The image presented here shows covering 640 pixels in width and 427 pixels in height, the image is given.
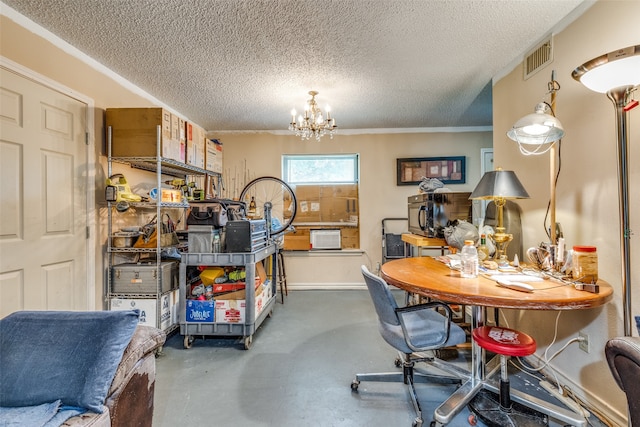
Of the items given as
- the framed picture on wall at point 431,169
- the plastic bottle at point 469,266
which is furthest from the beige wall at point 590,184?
the framed picture on wall at point 431,169

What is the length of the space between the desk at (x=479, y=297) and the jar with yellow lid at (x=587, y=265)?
0.07 metres

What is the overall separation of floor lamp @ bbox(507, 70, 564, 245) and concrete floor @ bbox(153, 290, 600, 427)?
1354 millimetres

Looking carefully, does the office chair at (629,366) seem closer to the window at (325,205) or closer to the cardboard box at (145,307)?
the cardboard box at (145,307)

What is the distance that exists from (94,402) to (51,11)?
233 centimetres

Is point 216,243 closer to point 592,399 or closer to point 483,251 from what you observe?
point 483,251

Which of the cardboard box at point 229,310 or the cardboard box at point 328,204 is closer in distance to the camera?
the cardboard box at point 229,310

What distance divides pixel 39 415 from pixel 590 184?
9.38 ft

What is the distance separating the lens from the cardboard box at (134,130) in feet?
8.04

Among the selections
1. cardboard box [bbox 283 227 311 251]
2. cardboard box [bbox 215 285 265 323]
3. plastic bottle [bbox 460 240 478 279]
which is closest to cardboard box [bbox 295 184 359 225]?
cardboard box [bbox 283 227 311 251]

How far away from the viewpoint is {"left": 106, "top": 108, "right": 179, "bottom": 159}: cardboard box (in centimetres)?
245

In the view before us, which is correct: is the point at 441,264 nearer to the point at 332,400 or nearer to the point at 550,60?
the point at 332,400

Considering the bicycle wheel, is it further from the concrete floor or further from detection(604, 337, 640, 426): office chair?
detection(604, 337, 640, 426): office chair

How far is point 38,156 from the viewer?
6.39 feet

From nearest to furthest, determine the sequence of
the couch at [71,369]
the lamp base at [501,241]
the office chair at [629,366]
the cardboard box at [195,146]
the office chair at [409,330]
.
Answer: the office chair at [629,366] < the couch at [71,369] < the office chair at [409,330] < the lamp base at [501,241] < the cardboard box at [195,146]
